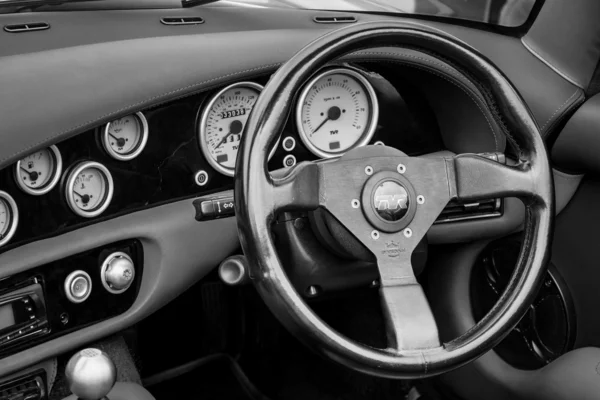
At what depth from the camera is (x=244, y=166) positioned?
130 cm

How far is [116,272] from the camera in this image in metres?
1.78

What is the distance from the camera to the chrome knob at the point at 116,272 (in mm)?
1779

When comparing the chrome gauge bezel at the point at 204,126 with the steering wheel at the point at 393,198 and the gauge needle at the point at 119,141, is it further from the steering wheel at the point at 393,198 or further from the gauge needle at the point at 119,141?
the steering wheel at the point at 393,198

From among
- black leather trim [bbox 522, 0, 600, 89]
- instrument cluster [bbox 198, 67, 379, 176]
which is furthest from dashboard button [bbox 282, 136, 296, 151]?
black leather trim [bbox 522, 0, 600, 89]

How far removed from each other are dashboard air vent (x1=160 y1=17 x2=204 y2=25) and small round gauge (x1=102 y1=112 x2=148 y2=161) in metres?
0.22

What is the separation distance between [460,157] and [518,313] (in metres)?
0.30

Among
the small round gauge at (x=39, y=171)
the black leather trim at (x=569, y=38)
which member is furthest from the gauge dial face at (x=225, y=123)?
the black leather trim at (x=569, y=38)

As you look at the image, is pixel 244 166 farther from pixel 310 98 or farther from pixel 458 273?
pixel 458 273

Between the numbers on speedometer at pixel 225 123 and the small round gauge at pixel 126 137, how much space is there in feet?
0.50

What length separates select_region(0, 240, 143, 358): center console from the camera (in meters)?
1.63

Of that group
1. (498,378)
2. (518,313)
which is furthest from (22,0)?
(498,378)

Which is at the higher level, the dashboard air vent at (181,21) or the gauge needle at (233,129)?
the dashboard air vent at (181,21)

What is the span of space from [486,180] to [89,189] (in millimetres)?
849

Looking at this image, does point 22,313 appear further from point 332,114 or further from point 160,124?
point 332,114
